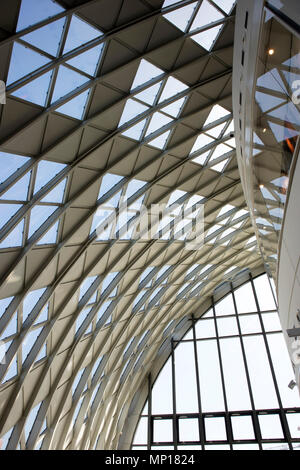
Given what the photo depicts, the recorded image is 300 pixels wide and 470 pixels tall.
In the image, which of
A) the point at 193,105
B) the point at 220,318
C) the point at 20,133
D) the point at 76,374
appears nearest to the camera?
the point at 20,133

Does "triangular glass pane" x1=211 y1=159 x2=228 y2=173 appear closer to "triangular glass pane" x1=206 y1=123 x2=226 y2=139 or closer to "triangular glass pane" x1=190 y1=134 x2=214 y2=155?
"triangular glass pane" x1=190 y1=134 x2=214 y2=155

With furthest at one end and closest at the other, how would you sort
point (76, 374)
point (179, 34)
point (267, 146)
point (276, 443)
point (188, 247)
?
1. point (276, 443)
2. point (188, 247)
3. point (76, 374)
4. point (179, 34)
5. point (267, 146)

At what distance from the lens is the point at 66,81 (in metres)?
14.5

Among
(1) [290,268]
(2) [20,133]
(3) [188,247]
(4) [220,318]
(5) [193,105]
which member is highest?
(4) [220,318]

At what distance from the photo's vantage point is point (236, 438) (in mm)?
39969

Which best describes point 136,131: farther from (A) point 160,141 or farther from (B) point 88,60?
(B) point 88,60

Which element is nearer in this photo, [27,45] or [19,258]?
[27,45]

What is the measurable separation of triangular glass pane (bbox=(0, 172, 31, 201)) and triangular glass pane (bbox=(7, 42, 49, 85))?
14.3 ft

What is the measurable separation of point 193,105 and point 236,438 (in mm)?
37800

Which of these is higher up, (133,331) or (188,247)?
(188,247)

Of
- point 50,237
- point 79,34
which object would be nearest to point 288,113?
point 79,34

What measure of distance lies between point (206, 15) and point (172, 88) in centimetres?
388

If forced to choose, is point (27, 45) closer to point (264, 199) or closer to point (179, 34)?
point (179, 34)

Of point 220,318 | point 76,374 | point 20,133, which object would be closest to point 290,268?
point 20,133
